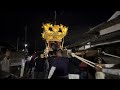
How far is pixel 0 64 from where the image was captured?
5125 mm

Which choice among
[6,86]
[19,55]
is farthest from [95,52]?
[19,55]

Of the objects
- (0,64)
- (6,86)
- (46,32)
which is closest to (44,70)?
(0,64)

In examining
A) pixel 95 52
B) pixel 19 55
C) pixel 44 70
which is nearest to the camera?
pixel 95 52

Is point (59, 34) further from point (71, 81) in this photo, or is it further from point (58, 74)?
point (71, 81)

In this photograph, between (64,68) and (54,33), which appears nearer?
(64,68)

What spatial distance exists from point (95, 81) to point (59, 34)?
51.7 ft

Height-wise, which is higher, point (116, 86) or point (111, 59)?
point (111, 59)

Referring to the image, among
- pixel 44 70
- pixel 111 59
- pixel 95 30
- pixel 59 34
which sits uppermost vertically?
pixel 59 34

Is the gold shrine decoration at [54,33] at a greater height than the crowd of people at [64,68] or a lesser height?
greater

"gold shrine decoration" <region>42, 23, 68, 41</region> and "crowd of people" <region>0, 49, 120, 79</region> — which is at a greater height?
"gold shrine decoration" <region>42, 23, 68, 41</region>

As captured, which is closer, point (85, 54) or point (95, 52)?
point (95, 52)

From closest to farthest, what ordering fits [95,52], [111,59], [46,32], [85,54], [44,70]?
[111,59] < [95,52] < [85,54] < [44,70] < [46,32]

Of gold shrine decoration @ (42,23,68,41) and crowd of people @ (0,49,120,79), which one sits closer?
crowd of people @ (0,49,120,79)

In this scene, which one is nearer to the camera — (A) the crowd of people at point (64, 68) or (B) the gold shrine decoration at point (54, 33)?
(A) the crowd of people at point (64, 68)
